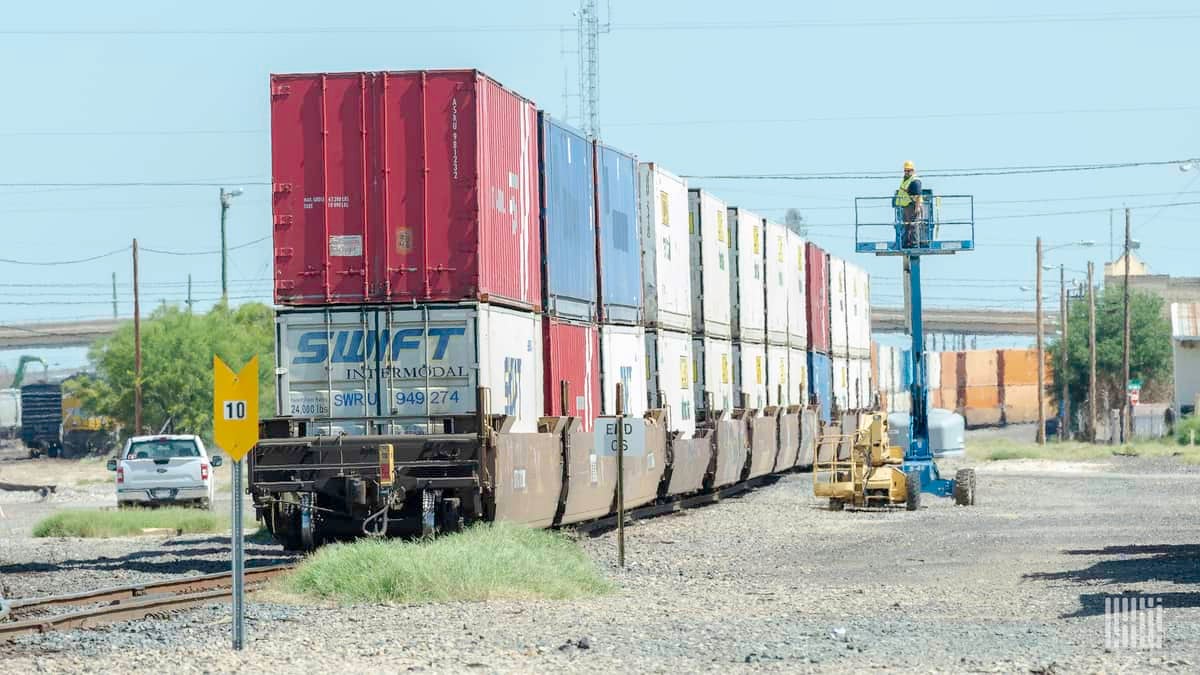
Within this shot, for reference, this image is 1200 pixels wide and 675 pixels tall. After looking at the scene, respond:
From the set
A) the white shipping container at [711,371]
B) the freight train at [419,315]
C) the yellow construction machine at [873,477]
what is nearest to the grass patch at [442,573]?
the freight train at [419,315]

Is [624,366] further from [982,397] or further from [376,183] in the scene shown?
[982,397]

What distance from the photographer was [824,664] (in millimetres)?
11961

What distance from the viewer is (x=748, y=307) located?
35.5 metres

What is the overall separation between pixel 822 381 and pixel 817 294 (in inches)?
88.0

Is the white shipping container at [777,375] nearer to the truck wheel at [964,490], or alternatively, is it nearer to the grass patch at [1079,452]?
the truck wheel at [964,490]

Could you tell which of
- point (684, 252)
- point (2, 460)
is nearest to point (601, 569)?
point (684, 252)

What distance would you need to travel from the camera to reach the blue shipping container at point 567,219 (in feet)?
73.8

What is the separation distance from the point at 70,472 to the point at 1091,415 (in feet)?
131

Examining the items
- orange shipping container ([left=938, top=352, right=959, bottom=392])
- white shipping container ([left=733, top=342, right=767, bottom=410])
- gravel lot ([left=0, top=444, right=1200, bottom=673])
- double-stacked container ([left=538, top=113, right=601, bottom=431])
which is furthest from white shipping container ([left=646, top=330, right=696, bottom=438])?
orange shipping container ([left=938, top=352, right=959, bottom=392])

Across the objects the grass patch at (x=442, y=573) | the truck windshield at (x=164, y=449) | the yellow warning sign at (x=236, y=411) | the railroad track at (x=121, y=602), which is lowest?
the railroad track at (x=121, y=602)

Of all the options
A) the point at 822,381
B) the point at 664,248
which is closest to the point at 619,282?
the point at 664,248

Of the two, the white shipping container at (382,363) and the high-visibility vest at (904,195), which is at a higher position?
the high-visibility vest at (904,195)

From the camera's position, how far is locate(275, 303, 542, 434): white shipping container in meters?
19.7

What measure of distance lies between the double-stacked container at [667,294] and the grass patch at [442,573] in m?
10.2
